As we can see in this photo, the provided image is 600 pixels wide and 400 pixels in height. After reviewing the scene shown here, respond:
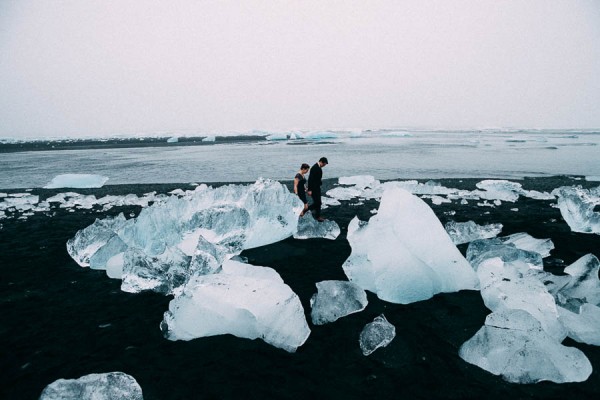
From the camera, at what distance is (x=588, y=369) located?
2.93 m

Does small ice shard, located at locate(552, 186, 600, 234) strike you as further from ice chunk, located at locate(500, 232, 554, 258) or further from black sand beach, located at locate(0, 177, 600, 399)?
black sand beach, located at locate(0, 177, 600, 399)

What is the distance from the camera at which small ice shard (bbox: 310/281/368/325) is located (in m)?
3.95

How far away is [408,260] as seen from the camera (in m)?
4.36

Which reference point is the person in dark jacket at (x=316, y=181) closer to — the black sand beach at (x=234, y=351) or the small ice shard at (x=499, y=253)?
the black sand beach at (x=234, y=351)

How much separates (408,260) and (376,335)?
4.14ft

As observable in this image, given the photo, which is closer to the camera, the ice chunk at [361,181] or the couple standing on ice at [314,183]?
the couple standing on ice at [314,183]

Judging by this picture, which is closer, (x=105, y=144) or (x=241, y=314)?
(x=241, y=314)

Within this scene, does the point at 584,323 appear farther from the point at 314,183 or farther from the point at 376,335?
the point at 314,183

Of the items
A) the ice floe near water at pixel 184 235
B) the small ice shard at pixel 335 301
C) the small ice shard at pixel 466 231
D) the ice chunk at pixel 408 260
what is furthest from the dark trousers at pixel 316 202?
the small ice shard at pixel 335 301

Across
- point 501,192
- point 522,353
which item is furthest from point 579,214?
point 522,353

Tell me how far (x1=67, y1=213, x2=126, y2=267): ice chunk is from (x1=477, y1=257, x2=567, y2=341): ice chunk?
6.19 m

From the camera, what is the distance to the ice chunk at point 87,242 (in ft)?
18.8

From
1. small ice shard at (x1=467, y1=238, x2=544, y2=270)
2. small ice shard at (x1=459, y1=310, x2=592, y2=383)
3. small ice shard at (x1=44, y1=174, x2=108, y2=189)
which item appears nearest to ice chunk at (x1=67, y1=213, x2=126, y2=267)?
small ice shard at (x1=459, y1=310, x2=592, y2=383)

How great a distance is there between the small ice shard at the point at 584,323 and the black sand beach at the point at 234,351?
4.3 inches
